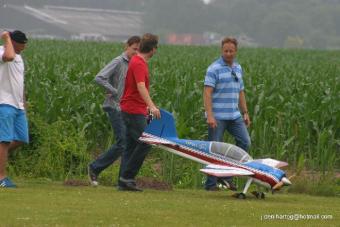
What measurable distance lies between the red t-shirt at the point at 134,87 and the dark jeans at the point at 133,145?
74 millimetres

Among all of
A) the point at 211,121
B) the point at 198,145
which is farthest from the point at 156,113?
the point at 211,121

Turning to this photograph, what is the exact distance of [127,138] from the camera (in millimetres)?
12000

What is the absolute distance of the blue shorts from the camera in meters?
11.5

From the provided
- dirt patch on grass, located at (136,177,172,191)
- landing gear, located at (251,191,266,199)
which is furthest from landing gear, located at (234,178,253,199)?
dirt patch on grass, located at (136,177,172,191)

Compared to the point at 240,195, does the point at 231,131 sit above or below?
above

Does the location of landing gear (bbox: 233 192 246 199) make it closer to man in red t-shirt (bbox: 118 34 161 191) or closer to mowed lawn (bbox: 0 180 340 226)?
mowed lawn (bbox: 0 180 340 226)

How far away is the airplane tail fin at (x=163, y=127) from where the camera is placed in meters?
11.7

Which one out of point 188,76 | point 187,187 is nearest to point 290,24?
point 188,76

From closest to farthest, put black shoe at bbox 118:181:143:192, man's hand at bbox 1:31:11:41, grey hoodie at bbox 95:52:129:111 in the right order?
man's hand at bbox 1:31:11:41 → black shoe at bbox 118:181:143:192 → grey hoodie at bbox 95:52:129:111

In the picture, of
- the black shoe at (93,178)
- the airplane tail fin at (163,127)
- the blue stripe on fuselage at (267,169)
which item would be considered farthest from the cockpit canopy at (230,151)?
the black shoe at (93,178)

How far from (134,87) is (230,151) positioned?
1244mm

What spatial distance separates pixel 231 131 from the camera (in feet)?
42.0

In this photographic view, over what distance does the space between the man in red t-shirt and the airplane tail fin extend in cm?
14

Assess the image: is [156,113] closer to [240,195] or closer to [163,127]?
[163,127]
